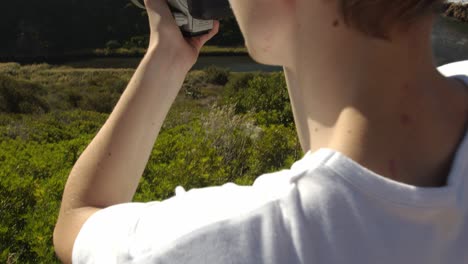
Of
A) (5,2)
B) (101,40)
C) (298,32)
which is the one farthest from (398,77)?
(5,2)

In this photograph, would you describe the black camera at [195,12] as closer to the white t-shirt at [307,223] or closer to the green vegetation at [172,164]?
the white t-shirt at [307,223]

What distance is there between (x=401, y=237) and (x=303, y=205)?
10 centimetres

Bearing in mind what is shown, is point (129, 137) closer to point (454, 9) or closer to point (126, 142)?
point (126, 142)

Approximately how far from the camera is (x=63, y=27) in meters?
40.3

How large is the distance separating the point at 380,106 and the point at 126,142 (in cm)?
38

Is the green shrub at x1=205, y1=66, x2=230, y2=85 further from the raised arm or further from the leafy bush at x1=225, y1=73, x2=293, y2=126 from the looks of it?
the raised arm

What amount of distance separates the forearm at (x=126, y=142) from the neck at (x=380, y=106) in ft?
0.91

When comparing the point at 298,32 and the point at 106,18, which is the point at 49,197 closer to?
the point at 298,32

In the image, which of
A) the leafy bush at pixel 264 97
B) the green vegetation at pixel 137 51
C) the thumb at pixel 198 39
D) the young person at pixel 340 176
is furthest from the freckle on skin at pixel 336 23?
the green vegetation at pixel 137 51

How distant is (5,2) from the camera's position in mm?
41031

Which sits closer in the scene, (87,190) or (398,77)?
(398,77)

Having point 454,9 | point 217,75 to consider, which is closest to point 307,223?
point 454,9

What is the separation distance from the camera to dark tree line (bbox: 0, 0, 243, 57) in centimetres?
3853

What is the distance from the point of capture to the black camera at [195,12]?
96 centimetres
